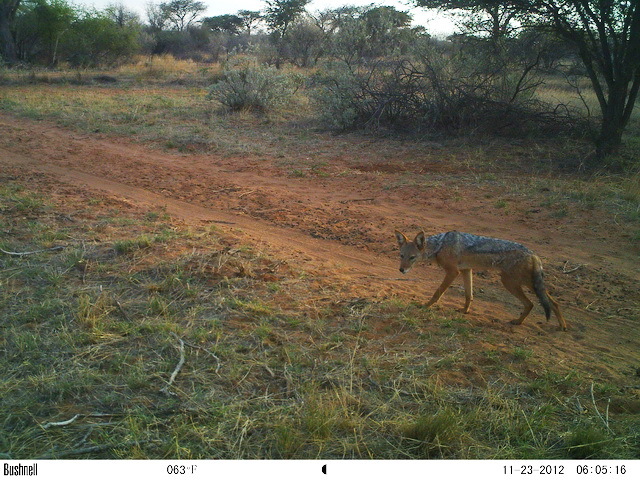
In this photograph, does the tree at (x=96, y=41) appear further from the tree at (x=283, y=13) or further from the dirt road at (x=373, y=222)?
the dirt road at (x=373, y=222)

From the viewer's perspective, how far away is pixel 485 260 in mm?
4973

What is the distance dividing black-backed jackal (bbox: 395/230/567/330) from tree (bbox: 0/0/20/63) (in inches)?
1054

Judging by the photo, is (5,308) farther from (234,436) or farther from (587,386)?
(587,386)

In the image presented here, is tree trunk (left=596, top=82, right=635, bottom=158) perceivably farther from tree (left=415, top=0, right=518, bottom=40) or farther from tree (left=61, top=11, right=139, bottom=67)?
tree (left=61, top=11, right=139, bottom=67)

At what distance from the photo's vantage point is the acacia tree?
34.6 ft

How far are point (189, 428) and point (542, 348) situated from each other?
9.27ft

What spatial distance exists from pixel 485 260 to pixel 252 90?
12657 millimetres

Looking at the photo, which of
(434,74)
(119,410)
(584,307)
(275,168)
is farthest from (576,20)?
(119,410)

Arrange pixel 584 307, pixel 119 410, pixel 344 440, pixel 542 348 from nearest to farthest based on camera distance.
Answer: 1. pixel 344 440
2. pixel 119 410
3. pixel 542 348
4. pixel 584 307

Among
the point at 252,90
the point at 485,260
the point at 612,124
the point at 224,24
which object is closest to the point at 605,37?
the point at 612,124

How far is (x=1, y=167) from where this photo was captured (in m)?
9.63

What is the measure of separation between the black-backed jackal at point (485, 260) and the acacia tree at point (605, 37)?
763 centimetres

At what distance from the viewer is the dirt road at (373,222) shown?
5.05 metres

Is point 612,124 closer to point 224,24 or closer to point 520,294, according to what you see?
point 520,294
